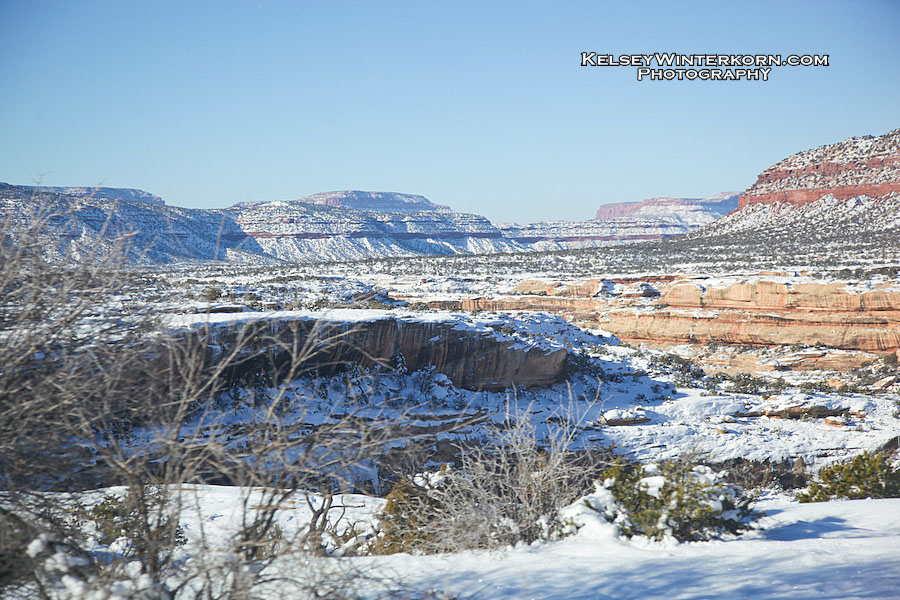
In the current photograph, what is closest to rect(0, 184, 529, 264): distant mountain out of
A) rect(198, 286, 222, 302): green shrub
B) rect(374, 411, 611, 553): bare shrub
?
rect(198, 286, 222, 302): green shrub

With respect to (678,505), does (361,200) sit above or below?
above

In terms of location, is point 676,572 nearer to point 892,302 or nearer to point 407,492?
point 407,492

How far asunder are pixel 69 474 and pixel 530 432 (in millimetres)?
5434

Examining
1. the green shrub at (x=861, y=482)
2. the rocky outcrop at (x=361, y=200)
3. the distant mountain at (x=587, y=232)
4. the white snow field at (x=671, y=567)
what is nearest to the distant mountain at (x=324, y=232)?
the distant mountain at (x=587, y=232)

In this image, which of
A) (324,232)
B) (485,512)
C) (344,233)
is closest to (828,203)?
(485,512)

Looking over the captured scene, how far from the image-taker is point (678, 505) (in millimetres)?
5859

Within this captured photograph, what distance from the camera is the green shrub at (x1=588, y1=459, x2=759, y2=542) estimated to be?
5793mm

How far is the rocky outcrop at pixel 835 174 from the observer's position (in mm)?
54219

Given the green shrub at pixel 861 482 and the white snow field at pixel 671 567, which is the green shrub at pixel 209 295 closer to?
the white snow field at pixel 671 567

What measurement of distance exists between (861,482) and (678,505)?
4105 mm

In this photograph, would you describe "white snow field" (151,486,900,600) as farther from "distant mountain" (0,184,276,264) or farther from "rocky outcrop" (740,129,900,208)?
"rocky outcrop" (740,129,900,208)

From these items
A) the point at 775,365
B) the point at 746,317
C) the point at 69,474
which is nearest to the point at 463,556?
the point at 69,474

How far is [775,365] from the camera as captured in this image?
89.1 ft

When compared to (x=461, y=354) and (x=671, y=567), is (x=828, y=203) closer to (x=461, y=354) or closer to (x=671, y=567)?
(x=461, y=354)
